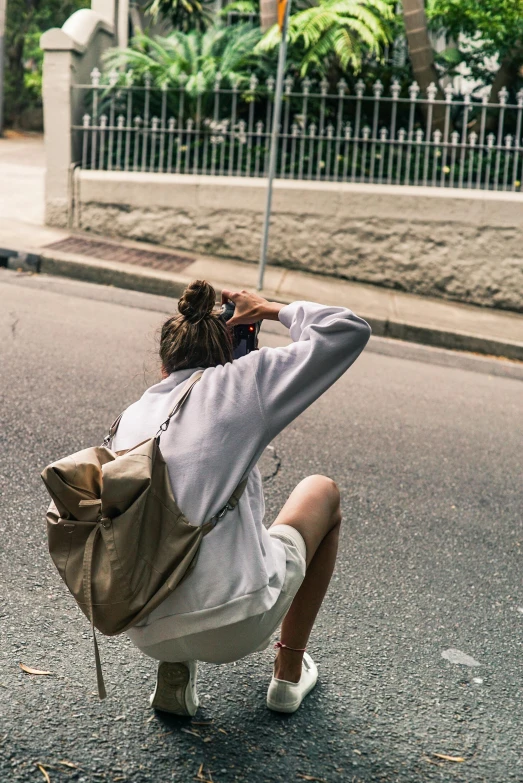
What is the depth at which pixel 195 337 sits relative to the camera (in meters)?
2.62

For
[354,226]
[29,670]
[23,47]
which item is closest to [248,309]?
[29,670]

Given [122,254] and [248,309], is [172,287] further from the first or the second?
[248,309]

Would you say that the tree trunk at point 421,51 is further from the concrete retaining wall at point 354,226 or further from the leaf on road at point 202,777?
the leaf on road at point 202,777

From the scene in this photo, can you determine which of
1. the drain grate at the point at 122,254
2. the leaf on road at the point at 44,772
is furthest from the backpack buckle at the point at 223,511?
the drain grate at the point at 122,254

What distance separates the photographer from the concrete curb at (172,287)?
28.5ft

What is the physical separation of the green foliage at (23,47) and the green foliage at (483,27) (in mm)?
11730

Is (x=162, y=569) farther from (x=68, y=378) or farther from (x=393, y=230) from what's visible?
(x=393, y=230)

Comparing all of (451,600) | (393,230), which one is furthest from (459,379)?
(451,600)

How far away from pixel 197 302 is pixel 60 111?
8.55 metres

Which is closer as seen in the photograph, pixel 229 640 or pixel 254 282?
pixel 229 640

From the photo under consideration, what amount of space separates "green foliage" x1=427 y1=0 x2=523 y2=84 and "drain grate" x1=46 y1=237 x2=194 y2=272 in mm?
4348

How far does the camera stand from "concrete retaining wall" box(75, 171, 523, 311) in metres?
9.97

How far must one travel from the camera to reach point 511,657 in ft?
11.0

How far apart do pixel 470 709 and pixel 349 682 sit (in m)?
0.40
